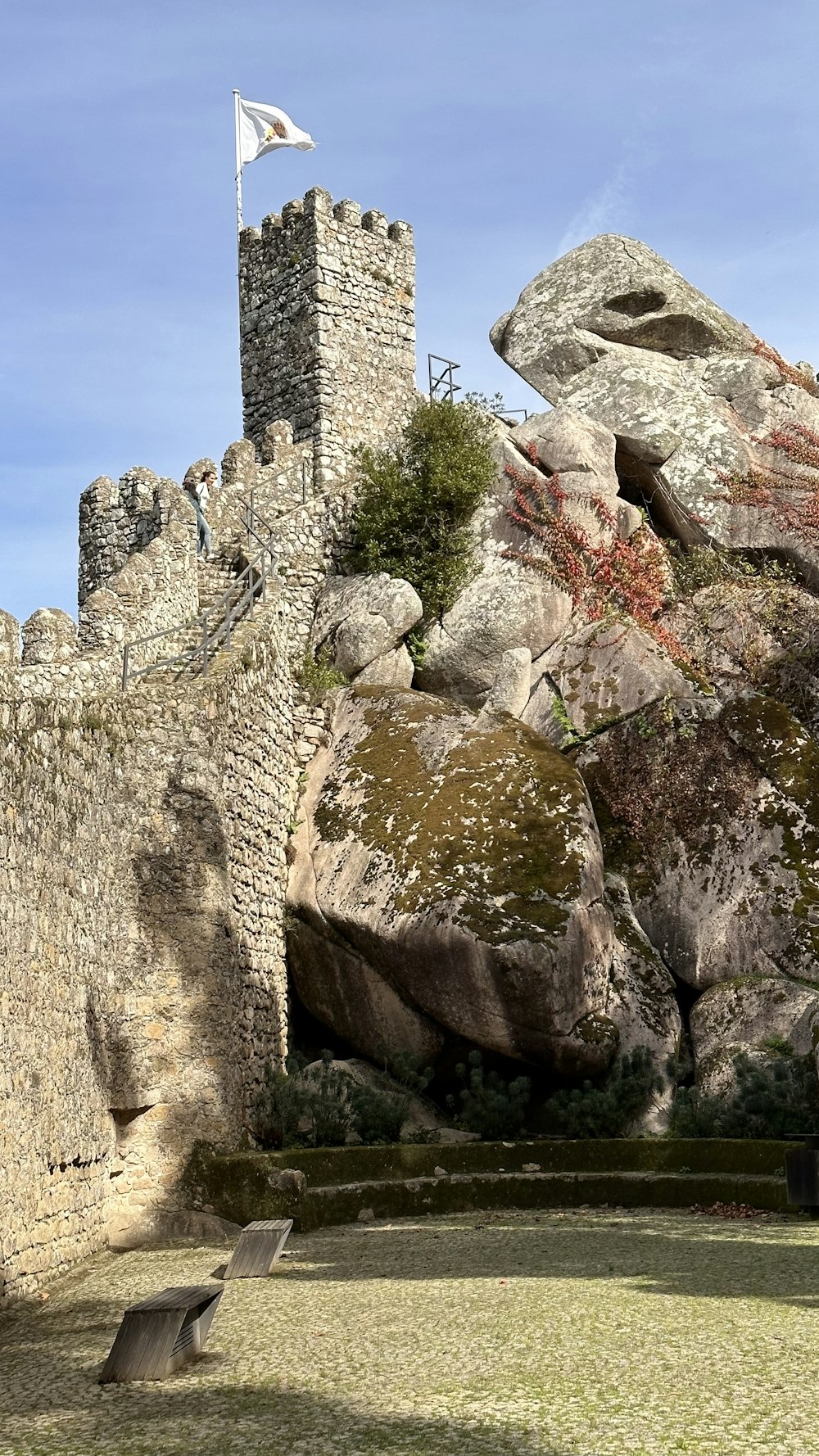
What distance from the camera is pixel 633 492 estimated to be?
69.5 ft

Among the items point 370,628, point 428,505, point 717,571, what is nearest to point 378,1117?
point 370,628

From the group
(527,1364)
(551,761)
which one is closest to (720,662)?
(551,761)

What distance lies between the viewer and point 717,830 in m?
Result: 14.9

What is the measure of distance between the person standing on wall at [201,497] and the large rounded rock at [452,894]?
10.4 ft

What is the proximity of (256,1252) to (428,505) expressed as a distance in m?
11.7

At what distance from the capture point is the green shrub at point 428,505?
1841 centimetres

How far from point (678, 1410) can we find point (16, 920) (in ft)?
16.0

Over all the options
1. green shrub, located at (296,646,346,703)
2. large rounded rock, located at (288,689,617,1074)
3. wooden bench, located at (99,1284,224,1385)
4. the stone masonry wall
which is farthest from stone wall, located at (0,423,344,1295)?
wooden bench, located at (99,1284,224,1385)

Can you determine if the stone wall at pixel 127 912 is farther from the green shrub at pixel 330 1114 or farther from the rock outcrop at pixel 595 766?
the rock outcrop at pixel 595 766

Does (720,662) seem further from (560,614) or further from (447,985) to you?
(447,985)

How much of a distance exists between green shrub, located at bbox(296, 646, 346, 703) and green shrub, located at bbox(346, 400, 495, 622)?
1.56m

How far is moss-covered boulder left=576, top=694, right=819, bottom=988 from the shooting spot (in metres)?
14.1

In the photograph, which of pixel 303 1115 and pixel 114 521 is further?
pixel 114 521

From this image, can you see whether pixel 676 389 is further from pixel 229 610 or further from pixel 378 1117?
pixel 378 1117
